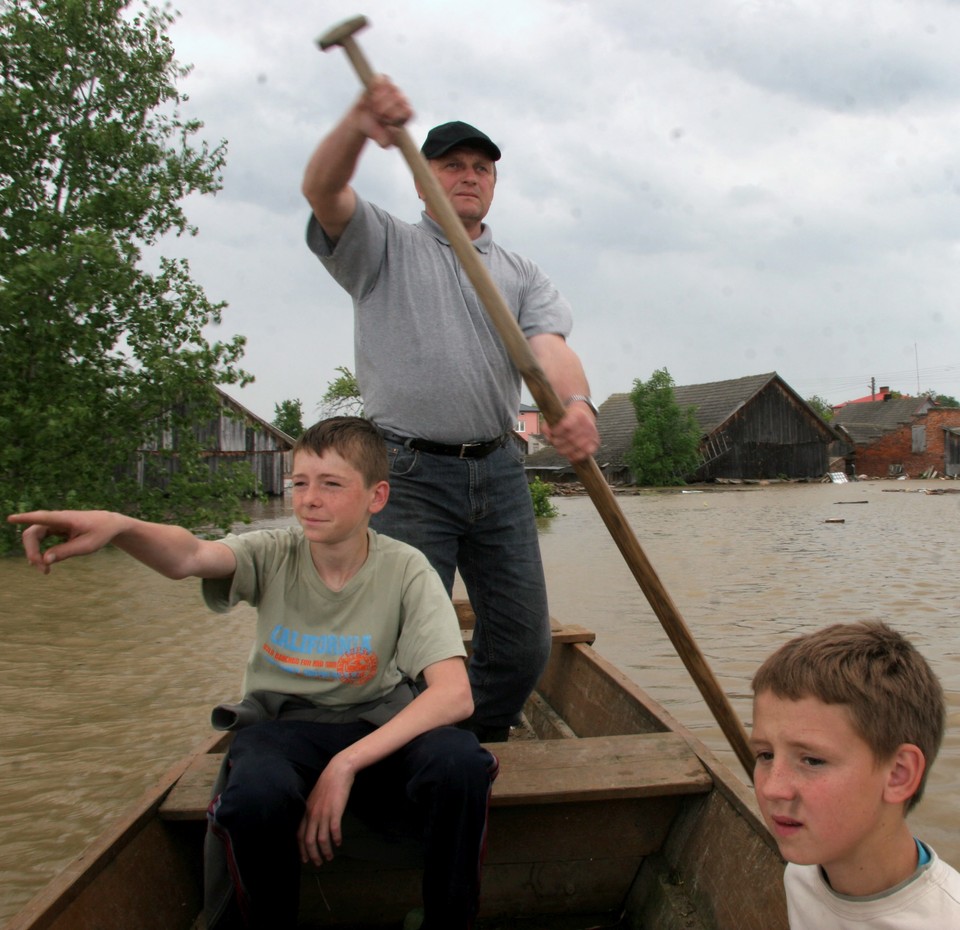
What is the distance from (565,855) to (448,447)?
3.67 ft

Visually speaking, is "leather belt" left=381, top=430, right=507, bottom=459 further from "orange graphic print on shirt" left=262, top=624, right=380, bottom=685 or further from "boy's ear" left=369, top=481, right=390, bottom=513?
"orange graphic print on shirt" left=262, top=624, right=380, bottom=685

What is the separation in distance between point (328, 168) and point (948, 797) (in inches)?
131

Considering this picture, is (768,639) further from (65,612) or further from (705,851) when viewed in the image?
(65,612)

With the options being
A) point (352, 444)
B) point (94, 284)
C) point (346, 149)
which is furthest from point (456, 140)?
point (94, 284)

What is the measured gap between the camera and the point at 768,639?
22.2 ft

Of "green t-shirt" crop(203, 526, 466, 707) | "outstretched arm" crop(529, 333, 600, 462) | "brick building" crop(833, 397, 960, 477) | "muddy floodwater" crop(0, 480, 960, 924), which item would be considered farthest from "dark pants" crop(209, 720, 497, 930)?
"brick building" crop(833, 397, 960, 477)

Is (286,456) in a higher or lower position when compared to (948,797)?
higher

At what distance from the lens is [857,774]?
1315mm

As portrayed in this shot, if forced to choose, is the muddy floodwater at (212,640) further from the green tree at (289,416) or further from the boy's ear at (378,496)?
the green tree at (289,416)

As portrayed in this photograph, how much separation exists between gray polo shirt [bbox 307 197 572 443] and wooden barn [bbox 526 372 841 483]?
3670 centimetres

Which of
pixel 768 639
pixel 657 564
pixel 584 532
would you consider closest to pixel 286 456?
pixel 584 532

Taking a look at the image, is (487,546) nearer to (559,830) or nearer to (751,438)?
(559,830)

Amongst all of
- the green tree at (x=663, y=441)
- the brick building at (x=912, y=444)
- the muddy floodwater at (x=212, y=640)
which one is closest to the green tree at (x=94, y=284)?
the muddy floodwater at (x=212, y=640)

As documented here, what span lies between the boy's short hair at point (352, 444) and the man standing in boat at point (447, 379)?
1.08ft
